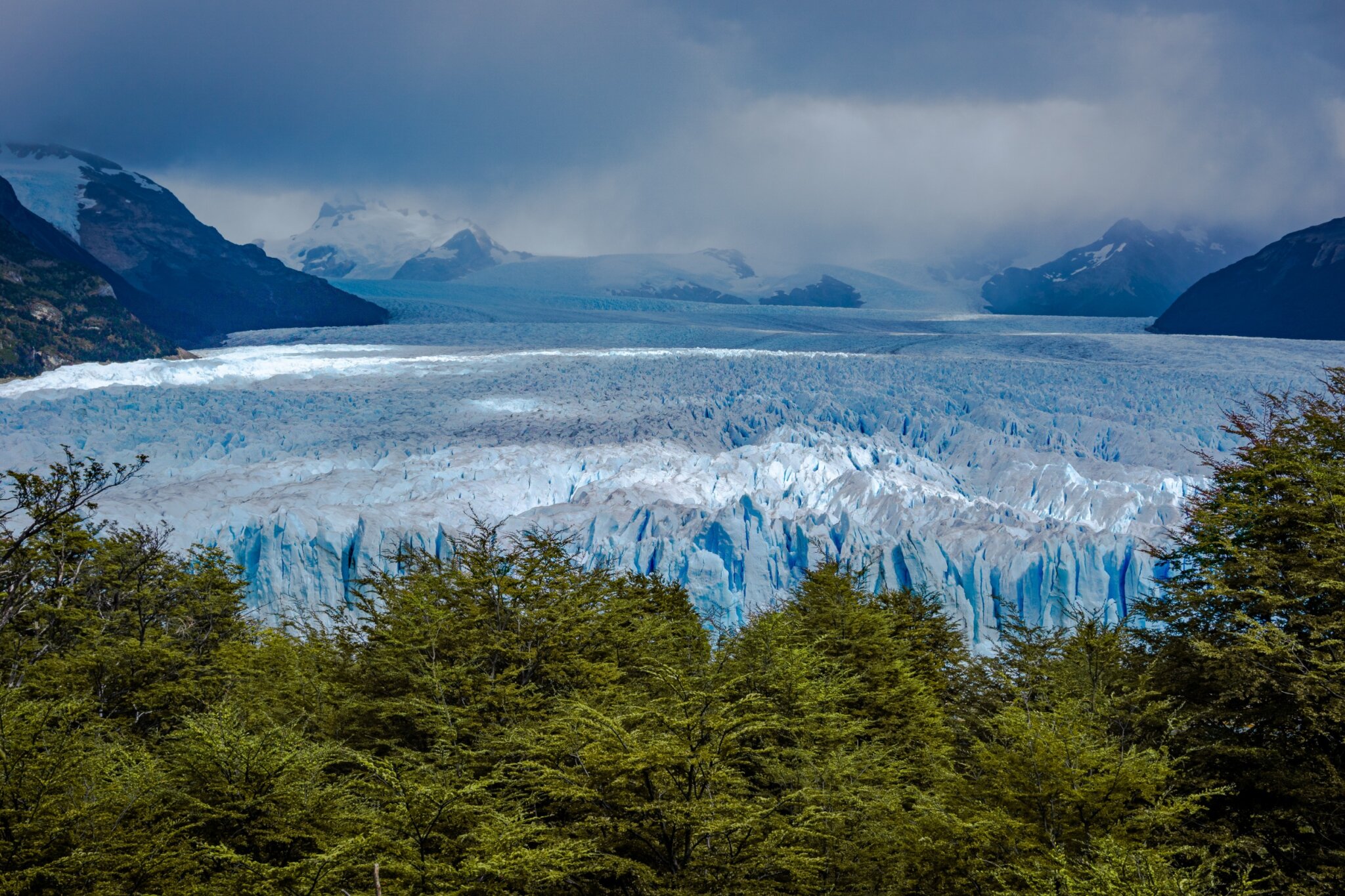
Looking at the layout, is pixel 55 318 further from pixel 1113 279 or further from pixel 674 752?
pixel 1113 279

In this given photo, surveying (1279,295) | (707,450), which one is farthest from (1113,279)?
(707,450)

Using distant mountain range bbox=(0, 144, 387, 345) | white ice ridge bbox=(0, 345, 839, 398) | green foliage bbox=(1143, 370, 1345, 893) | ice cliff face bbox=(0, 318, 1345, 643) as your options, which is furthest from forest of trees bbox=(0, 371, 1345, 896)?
distant mountain range bbox=(0, 144, 387, 345)

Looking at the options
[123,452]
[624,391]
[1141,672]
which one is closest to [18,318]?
[123,452]

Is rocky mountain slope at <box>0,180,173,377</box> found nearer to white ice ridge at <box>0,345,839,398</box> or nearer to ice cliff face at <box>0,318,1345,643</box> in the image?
white ice ridge at <box>0,345,839,398</box>

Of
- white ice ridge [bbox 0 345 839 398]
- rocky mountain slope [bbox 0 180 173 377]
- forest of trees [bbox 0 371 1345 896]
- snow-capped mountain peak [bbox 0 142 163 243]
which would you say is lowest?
forest of trees [bbox 0 371 1345 896]

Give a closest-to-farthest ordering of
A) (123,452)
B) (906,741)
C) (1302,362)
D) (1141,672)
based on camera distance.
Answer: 1. (1141,672)
2. (906,741)
3. (123,452)
4. (1302,362)

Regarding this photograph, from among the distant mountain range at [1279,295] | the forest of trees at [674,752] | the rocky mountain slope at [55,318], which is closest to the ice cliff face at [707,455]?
the forest of trees at [674,752]

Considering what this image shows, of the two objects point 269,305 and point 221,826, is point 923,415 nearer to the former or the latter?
point 221,826
